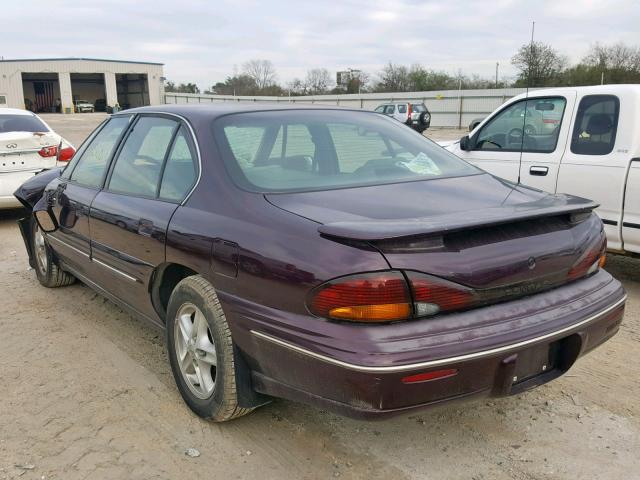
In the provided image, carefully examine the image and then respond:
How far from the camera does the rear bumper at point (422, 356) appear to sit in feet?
6.85

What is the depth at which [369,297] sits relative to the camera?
2.13 meters

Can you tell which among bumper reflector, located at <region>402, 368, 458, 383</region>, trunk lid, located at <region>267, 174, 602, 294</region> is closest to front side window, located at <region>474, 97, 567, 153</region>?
trunk lid, located at <region>267, 174, 602, 294</region>

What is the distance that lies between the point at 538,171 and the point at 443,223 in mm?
3654

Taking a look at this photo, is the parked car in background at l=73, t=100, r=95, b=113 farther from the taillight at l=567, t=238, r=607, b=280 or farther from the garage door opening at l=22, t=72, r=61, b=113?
the taillight at l=567, t=238, r=607, b=280

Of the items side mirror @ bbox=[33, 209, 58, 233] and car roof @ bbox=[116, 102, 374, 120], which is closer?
car roof @ bbox=[116, 102, 374, 120]

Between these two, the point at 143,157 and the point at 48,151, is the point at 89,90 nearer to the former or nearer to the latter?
the point at 48,151

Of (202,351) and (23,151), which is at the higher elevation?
(23,151)

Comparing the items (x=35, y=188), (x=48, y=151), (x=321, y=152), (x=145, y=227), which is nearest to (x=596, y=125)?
(x=321, y=152)

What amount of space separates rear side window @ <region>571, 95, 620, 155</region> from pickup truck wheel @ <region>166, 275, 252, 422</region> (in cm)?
398

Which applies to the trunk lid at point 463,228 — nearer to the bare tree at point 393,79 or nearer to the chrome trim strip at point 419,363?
the chrome trim strip at point 419,363

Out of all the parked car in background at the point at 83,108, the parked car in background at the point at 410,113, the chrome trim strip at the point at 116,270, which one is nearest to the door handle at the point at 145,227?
the chrome trim strip at the point at 116,270

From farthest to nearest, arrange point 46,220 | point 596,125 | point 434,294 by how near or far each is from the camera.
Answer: point 596,125, point 46,220, point 434,294

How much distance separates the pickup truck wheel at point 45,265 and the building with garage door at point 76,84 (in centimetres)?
6065

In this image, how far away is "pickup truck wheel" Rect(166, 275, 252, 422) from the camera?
8.74 feet
